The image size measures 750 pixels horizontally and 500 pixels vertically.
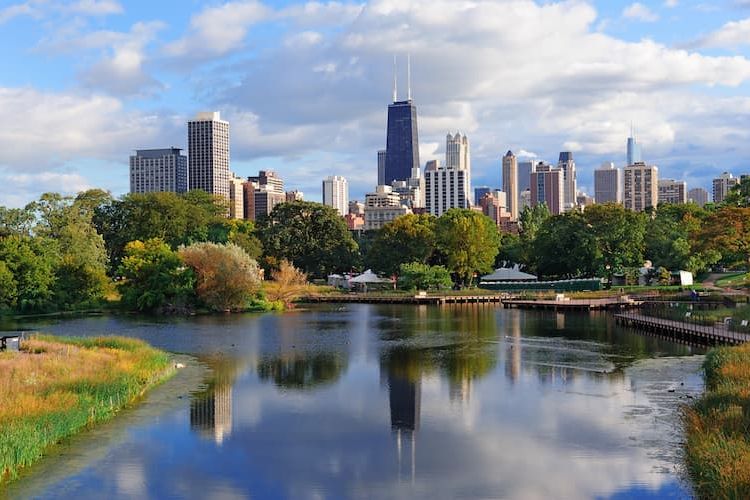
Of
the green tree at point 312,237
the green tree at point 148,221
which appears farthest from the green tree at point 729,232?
the green tree at point 148,221

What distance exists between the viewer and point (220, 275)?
60688 millimetres

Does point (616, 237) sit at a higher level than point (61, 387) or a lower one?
higher

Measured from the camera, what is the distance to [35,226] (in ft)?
224

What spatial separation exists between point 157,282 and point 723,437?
2042 inches

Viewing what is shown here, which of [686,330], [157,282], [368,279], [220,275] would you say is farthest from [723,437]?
[368,279]

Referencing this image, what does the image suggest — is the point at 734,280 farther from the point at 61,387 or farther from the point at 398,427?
the point at 61,387

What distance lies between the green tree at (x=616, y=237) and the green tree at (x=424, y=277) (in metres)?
14.6

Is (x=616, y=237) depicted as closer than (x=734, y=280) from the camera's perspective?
No

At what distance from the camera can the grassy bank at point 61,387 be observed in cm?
1670

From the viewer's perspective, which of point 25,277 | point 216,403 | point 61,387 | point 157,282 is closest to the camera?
point 61,387

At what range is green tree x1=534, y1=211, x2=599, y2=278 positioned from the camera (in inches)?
2933

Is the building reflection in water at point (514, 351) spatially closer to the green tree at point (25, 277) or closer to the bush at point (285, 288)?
the bush at point (285, 288)

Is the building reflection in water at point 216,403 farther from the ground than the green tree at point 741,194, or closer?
closer

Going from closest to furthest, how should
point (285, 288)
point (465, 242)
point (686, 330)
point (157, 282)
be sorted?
point (686, 330), point (157, 282), point (285, 288), point (465, 242)
